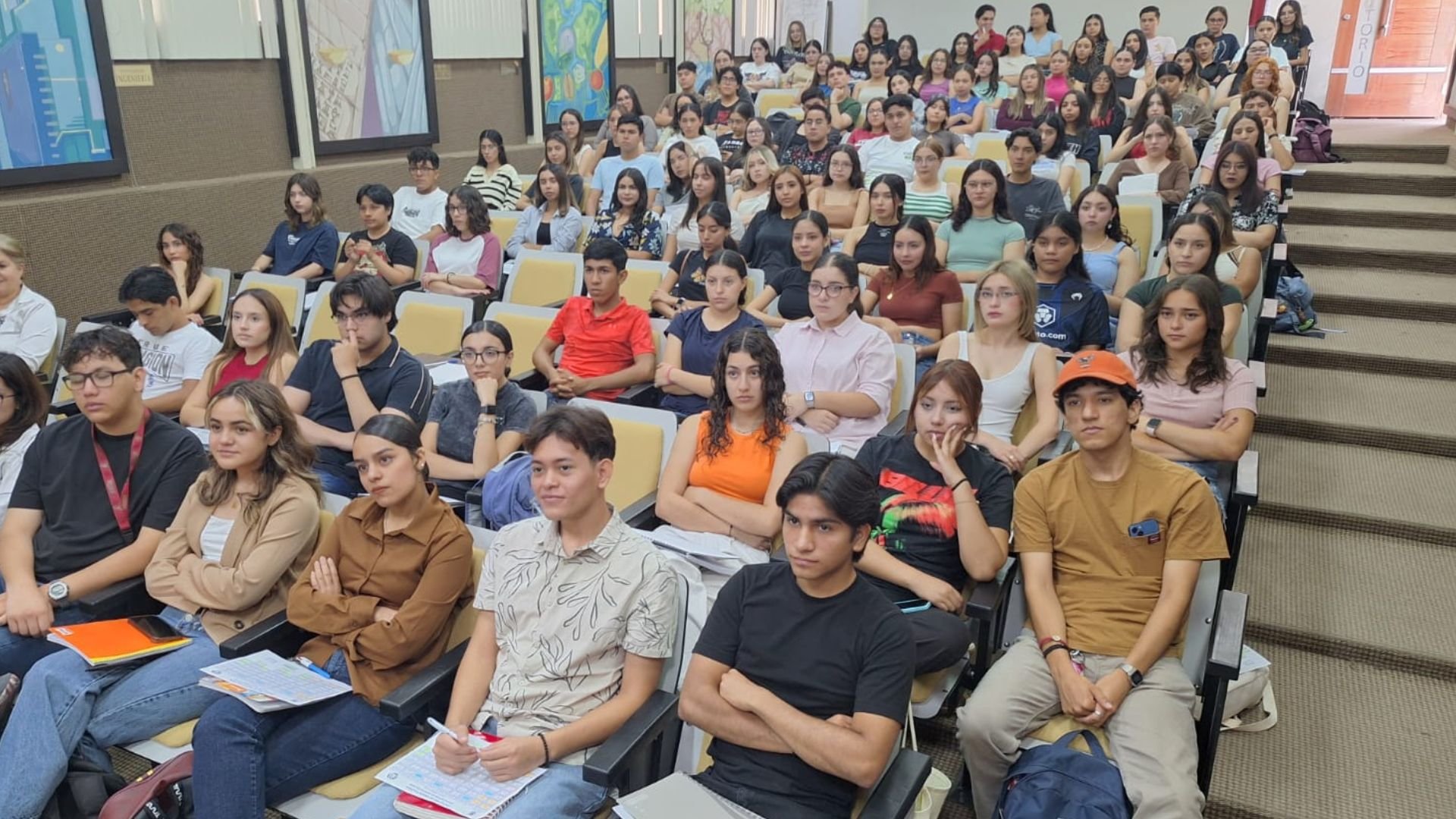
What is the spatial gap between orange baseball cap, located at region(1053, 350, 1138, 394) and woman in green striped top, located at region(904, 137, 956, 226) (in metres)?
2.89

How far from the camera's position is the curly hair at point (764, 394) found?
259 centimetres

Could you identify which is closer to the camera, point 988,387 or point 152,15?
point 988,387

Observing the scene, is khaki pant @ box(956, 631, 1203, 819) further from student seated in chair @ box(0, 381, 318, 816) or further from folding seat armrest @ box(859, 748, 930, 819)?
student seated in chair @ box(0, 381, 318, 816)

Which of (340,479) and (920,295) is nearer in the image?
(340,479)

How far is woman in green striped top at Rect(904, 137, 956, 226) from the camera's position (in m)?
4.95

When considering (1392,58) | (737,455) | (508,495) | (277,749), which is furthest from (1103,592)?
(1392,58)

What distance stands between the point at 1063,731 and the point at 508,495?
1537 millimetres

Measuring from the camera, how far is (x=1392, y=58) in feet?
28.4

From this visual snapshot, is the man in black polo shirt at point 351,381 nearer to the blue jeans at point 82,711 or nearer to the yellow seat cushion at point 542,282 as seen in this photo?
the blue jeans at point 82,711

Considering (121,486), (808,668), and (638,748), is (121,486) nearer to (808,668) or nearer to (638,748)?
(638,748)

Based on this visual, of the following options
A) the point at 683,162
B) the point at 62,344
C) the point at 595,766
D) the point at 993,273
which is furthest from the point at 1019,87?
the point at 595,766

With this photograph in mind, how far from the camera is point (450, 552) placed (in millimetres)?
2061

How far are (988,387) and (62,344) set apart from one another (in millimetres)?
3815

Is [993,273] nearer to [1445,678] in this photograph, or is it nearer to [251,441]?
[1445,678]
